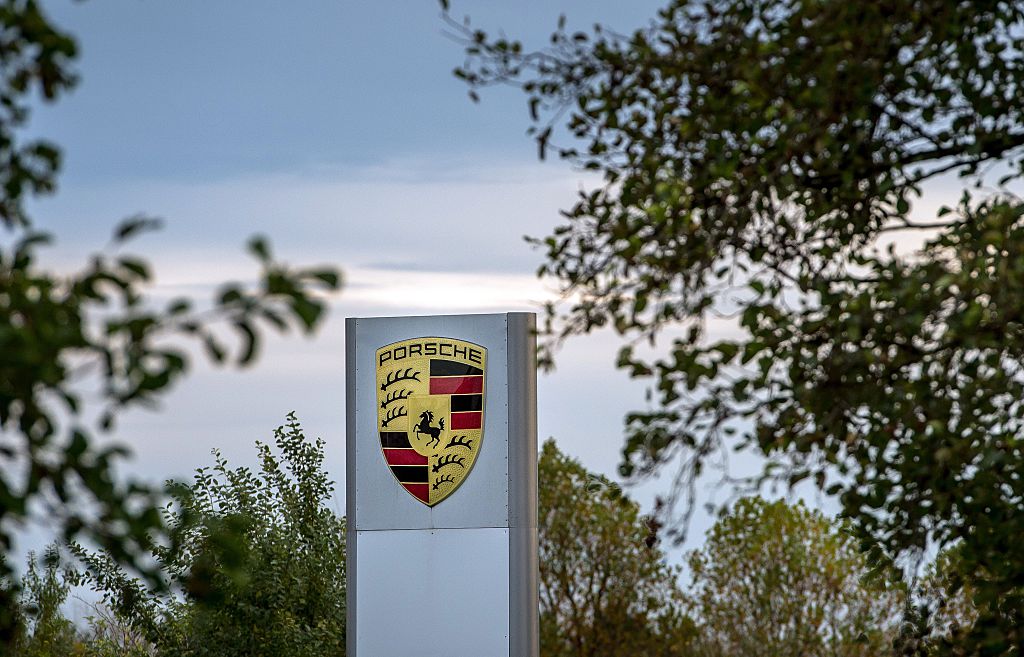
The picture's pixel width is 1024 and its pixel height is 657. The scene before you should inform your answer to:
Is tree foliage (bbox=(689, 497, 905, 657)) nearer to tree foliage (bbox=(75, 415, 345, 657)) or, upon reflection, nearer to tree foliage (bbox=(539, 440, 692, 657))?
tree foliage (bbox=(539, 440, 692, 657))

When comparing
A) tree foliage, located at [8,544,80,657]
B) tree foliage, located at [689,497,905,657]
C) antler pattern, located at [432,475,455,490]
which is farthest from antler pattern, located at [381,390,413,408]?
tree foliage, located at [689,497,905,657]

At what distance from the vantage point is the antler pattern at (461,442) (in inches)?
467

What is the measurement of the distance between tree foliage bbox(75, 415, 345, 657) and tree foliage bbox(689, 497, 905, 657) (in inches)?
279

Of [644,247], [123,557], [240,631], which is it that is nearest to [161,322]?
[123,557]

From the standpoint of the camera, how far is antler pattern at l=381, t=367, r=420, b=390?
1208 centimetres

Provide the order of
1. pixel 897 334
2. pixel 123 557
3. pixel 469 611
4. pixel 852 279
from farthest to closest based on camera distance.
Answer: pixel 469 611 < pixel 852 279 < pixel 897 334 < pixel 123 557

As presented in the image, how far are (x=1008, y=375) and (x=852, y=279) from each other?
2.14ft

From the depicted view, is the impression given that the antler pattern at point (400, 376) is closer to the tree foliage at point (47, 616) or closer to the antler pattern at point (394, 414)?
the antler pattern at point (394, 414)

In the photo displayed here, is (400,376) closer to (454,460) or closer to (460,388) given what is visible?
(460,388)

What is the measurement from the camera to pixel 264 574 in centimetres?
1347

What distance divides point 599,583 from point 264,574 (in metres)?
8.08

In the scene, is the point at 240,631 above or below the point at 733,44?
below

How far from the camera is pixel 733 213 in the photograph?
5.09 m

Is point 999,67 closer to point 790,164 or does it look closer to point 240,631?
point 790,164
